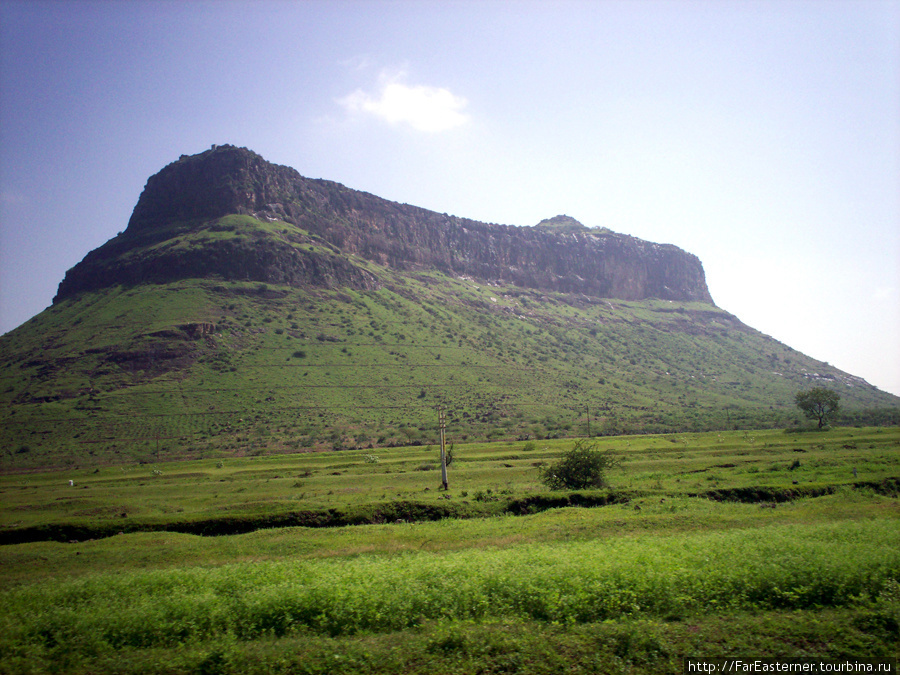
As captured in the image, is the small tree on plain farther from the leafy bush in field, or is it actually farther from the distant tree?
the distant tree

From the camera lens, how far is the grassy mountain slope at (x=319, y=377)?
80.0 meters

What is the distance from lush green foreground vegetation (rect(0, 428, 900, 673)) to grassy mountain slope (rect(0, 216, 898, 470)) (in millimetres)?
53312

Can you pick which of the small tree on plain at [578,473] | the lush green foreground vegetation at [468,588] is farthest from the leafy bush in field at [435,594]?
the small tree on plain at [578,473]

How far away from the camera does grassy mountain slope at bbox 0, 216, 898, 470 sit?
262 ft

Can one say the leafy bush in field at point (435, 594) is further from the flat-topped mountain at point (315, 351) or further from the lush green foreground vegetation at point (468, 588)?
the flat-topped mountain at point (315, 351)

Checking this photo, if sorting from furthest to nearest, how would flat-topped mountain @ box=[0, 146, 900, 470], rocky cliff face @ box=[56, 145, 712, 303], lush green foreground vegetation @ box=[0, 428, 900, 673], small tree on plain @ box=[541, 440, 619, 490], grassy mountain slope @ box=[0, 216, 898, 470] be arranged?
rocky cliff face @ box=[56, 145, 712, 303] → flat-topped mountain @ box=[0, 146, 900, 470] → grassy mountain slope @ box=[0, 216, 898, 470] → small tree on plain @ box=[541, 440, 619, 490] → lush green foreground vegetation @ box=[0, 428, 900, 673]

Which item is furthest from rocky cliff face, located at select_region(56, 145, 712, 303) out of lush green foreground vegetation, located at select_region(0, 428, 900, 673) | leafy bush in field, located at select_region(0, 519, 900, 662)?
leafy bush in field, located at select_region(0, 519, 900, 662)

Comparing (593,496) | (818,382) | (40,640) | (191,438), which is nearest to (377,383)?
(191,438)

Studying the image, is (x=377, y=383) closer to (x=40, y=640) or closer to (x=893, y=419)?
(x=40, y=640)

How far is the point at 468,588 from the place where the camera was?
44.4 feet

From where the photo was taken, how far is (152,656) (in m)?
11.4

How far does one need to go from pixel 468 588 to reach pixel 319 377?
301 ft

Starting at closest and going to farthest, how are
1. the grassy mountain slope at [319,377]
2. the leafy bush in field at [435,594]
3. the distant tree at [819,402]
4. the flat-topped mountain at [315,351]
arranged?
the leafy bush in field at [435,594] < the grassy mountain slope at [319,377] < the flat-topped mountain at [315,351] < the distant tree at [819,402]

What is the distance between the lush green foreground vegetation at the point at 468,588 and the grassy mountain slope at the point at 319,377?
53312 mm
